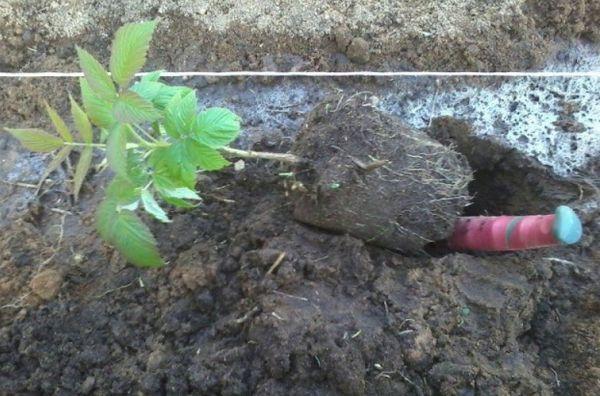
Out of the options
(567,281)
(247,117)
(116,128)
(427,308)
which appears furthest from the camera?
(247,117)

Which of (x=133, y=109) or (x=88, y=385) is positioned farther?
(x=88, y=385)

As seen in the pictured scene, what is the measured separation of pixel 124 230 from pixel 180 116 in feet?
0.83

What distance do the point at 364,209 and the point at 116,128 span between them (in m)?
0.61

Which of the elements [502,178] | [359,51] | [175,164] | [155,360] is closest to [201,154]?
[175,164]

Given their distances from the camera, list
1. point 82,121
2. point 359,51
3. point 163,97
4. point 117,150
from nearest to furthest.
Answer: point 117,150
point 82,121
point 163,97
point 359,51

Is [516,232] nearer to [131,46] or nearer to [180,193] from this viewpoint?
[180,193]

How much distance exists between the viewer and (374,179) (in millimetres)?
1505

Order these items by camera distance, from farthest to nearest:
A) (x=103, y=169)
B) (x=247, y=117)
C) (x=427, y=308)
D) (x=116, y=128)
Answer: (x=247, y=117) → (x=103, y=169) → (x=427, y=308) → (x=116, y=128)

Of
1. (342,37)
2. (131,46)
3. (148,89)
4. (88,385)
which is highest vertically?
(131,46)

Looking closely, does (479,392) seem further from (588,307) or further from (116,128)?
(116,128)

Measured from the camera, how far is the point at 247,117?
1.86m

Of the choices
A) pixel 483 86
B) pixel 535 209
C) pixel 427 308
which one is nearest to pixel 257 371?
pixel 427 308

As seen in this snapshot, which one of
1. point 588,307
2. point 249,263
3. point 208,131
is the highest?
point 208,131

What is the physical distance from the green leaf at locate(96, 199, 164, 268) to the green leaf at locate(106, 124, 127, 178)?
16 cm
